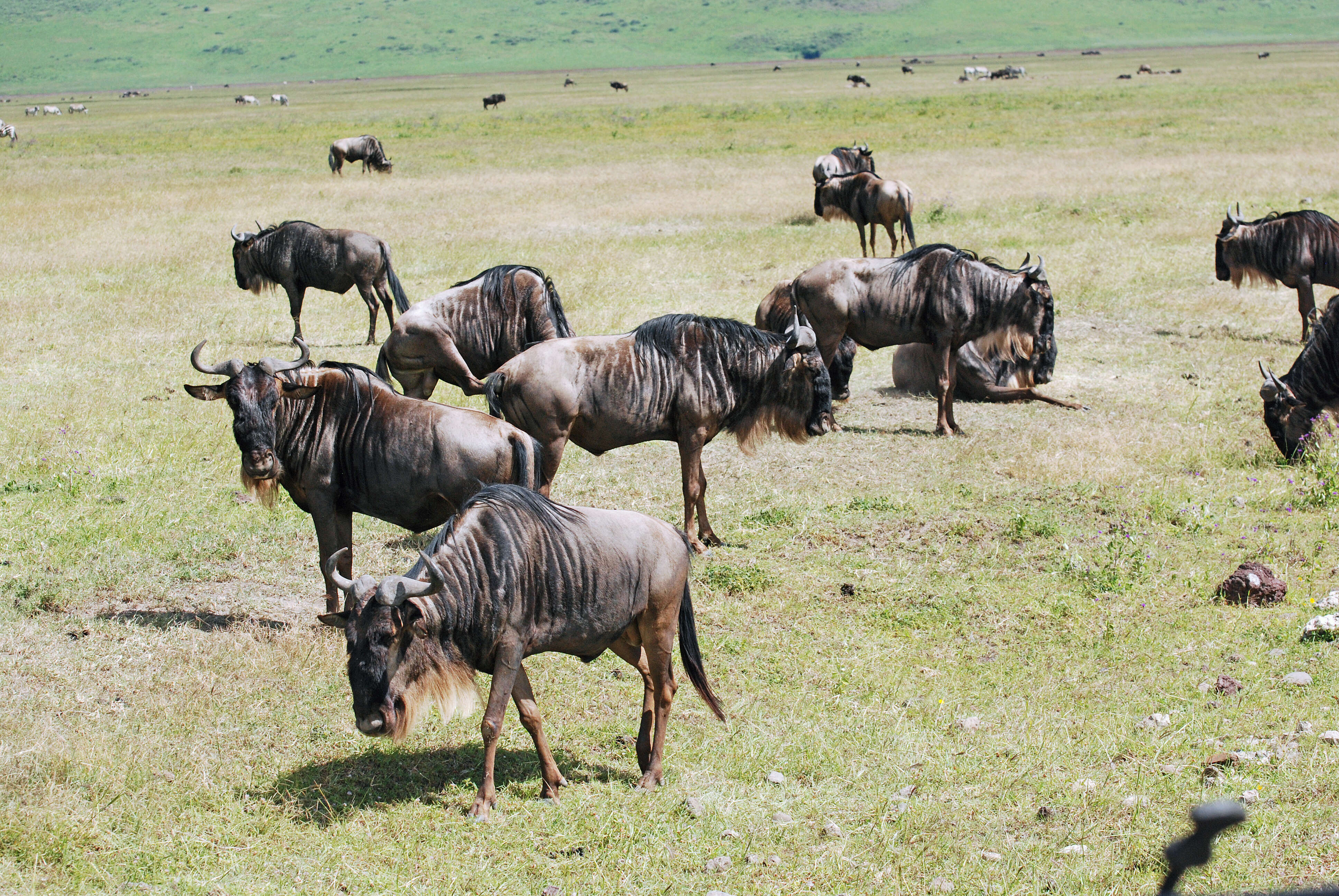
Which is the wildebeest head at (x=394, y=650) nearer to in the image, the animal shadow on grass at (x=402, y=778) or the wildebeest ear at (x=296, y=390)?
the animal shadow on grass at (x=402, y=778)

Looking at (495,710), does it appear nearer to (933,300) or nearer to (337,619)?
(337,619)

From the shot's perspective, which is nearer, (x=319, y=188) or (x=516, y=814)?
(x=516, y=814)

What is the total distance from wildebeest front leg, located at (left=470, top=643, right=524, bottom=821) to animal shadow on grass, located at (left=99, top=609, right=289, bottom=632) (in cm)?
246

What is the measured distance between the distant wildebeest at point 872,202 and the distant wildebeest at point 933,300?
8.00m

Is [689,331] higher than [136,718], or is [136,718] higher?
[689,331]

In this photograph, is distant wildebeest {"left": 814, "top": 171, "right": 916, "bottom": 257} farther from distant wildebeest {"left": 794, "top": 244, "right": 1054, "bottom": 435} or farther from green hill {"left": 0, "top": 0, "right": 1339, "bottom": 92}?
green hill {"left": 0, "top": 0, "right": 1339, "bottom": 92}

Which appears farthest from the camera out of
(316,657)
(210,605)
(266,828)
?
(210,605)

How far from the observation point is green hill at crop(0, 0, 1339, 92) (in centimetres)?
15525

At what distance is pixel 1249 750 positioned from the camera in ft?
18.1

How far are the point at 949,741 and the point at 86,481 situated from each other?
710 centimetres

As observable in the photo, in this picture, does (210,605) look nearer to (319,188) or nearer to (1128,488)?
(1128,488)

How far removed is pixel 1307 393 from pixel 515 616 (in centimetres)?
807

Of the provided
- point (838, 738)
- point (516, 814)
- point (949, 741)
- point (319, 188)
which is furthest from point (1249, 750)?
point (319, 188)

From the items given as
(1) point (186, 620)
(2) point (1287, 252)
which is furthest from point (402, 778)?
(2) point (1287, 252)
